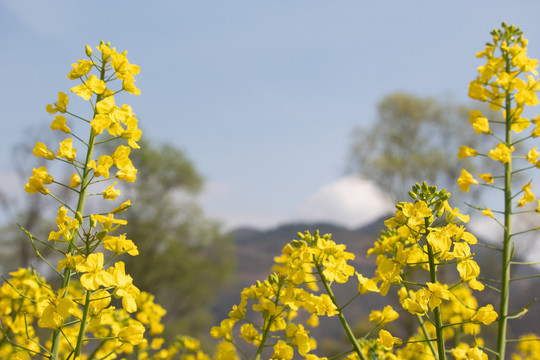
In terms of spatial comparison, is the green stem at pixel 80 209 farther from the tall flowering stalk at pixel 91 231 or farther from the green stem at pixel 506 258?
the green stem at pixel 506 258

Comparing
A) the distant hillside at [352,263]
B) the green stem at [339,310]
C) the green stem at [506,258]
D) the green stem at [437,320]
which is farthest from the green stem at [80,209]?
the distant hillside at [352,263]

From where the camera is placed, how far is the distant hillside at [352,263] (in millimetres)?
18612

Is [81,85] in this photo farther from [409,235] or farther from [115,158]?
[409,235]

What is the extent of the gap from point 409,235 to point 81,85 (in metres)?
1.37

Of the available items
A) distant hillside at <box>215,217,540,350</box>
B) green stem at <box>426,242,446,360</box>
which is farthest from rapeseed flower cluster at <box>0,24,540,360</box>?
distant hillside at <box>215,217,540,350</box>

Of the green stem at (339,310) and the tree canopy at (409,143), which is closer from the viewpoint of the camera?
the green stem at (339,310)

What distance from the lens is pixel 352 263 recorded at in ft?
77.6

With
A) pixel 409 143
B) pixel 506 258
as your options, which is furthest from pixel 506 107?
pixel 409 143

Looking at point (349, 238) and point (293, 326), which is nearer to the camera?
point (293, 326)

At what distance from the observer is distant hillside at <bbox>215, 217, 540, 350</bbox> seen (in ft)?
61.1

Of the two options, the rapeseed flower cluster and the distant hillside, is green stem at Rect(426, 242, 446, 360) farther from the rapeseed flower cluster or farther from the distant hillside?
the distant hillside

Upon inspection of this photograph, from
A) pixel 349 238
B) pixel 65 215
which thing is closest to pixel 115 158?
pixel 65 215

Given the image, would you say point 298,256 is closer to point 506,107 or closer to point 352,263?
point 506,107

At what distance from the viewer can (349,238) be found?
144 ft
